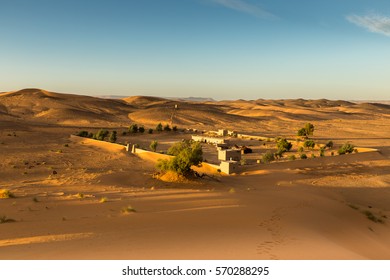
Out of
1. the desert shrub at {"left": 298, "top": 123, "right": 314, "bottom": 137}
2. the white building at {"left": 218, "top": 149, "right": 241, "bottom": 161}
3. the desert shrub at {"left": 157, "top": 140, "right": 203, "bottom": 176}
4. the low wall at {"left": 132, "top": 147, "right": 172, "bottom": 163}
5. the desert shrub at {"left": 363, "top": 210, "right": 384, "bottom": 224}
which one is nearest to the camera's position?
the desert shrub at {"left": 363, "top": 210, "right": 384, "bottom": 224}

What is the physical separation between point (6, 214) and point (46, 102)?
4137 inches

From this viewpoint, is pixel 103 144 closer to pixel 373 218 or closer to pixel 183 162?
pixel 183 162

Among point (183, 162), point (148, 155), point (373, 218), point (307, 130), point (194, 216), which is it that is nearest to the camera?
point (194, 216)

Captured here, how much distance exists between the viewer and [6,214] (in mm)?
12008

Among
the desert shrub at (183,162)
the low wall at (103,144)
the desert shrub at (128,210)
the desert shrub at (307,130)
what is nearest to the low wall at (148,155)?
the low wall at (103,144)

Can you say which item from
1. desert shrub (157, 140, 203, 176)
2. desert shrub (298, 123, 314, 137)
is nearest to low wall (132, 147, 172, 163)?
desert shrub (157, 140, 203, 176)

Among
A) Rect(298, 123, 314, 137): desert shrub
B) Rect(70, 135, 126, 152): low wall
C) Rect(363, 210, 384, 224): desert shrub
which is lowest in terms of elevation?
Rect(70, 135, 126, 152): low wall

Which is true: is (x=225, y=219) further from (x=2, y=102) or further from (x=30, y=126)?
(x=2, y=102)

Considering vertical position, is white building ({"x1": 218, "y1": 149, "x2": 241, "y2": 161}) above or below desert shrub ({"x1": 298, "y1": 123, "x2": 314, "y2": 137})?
below

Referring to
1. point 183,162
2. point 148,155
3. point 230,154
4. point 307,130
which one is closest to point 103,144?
point 148,155

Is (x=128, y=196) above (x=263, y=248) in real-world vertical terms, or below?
below

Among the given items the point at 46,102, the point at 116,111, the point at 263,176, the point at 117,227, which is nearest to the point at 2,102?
the point at 46,102

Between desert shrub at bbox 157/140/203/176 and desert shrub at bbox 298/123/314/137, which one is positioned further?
desert shrub at bbox 298/123/314/137

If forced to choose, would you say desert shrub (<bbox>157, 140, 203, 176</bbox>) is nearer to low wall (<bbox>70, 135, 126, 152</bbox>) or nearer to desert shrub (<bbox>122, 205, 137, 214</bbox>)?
desert shrub (<bbox>122, 205, 137, 214</bbox>)
